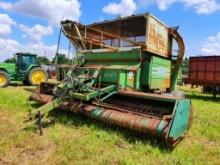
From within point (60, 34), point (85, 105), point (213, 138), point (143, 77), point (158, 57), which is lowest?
point (213, 138)

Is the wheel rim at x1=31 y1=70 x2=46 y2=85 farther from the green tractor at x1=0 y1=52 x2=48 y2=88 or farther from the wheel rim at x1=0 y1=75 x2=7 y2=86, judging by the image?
the wheel rim at x1=0 y1=75 x2=7 y2=86

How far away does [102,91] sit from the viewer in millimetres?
5641

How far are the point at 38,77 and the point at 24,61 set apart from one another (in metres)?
1.17

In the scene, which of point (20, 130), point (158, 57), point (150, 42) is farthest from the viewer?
point (158, 57)

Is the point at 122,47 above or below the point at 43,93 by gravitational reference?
above

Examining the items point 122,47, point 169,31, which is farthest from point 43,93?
point 169,31

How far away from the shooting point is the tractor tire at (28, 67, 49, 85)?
53.9 feet

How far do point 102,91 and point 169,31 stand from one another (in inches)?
105

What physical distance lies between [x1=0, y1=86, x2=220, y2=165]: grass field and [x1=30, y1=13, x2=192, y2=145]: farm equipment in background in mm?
228

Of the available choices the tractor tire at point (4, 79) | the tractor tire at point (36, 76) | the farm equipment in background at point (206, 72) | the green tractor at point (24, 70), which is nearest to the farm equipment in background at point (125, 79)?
the farm equipment in background at point (206, 72)

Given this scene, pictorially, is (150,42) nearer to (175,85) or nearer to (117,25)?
(117,25)

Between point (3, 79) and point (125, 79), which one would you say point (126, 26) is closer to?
point (125, 79)

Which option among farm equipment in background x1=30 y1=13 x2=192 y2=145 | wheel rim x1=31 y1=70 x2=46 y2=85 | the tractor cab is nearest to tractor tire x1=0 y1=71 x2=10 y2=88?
the tractor cab

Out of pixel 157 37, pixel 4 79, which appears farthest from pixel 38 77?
pixel 157 37
